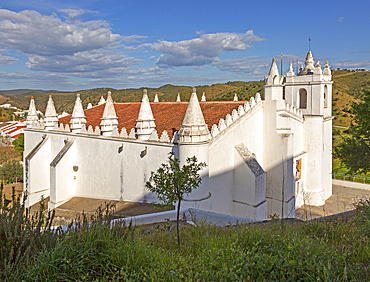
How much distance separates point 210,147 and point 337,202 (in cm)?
1856

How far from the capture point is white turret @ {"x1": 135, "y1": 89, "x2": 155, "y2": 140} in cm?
1719

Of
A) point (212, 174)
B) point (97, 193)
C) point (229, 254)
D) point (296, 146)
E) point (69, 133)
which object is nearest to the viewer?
point (229, 254)

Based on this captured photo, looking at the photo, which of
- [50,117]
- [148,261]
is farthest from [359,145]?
[50,117]

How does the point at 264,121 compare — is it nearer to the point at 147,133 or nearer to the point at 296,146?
the point at 296,146

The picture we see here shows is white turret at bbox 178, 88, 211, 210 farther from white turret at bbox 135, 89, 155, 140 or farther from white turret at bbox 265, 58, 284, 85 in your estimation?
white turret at bbox 265, 58, 284, 85

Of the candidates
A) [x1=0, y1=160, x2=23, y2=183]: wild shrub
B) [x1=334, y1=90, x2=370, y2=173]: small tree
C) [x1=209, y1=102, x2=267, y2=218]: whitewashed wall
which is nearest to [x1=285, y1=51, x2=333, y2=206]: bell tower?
[x1=334, y1=90, x2=370, y2=173]: small tree

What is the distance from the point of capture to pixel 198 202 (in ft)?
49.0

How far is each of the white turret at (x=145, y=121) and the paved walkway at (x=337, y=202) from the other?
48.5ft

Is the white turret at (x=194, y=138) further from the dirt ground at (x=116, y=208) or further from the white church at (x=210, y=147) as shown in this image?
the dirt ground at (x=116, y=208)

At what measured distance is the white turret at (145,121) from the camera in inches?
677

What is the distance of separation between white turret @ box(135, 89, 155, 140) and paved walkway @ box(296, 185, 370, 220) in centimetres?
1477

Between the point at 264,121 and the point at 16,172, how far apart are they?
3162 cm

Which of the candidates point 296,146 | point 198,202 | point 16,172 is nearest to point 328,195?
point 296,146

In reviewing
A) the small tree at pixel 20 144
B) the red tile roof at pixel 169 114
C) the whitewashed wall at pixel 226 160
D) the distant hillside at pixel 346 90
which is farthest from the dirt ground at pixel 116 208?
the distant hillside at pixel 346 90
